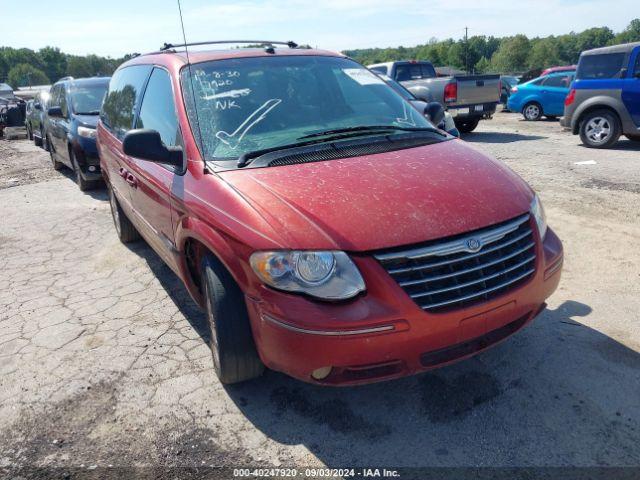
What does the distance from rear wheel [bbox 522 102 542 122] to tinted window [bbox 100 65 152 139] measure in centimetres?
1431

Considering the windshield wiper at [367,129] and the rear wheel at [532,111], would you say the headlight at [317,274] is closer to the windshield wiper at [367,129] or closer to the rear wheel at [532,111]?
the windshield wiper at [367,129]

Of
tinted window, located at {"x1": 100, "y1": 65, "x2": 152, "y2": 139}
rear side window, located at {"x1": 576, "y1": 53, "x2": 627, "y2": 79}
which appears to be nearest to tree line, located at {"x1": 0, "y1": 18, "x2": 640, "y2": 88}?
rear side window, located at {"x1": 576, "y1": 53, "x2": 627, "y2": 79}

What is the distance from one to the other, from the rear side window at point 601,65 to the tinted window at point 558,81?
601 cm

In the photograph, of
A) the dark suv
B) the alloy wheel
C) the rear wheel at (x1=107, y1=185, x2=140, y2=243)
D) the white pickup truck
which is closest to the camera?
the rear wheel at (x1=107, y1=185, x2=140, y2=243)

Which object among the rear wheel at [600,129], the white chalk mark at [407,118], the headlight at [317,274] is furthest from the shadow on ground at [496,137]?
the headlight at [317,274]

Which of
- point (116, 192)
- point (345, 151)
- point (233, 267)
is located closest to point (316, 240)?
point (233, 267)

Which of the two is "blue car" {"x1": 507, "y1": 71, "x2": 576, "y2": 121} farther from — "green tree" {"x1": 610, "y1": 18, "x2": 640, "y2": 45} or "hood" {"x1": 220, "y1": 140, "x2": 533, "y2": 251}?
"green tree" {"x1": 610, "y1": 18, "x2": 640, "y2": 45}

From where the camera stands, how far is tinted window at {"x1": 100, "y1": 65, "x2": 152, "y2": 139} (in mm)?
4203

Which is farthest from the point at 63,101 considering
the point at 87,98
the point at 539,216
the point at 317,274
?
the point at 539,216

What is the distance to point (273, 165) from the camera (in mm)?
2824

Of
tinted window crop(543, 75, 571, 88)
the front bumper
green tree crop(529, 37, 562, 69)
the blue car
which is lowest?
green tree crop(529, 37, 562, 69)

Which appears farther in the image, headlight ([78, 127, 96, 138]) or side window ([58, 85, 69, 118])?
side window ([58, 85, 69, 118])

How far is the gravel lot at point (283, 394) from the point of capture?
8.23 feet

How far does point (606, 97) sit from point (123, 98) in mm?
8769
